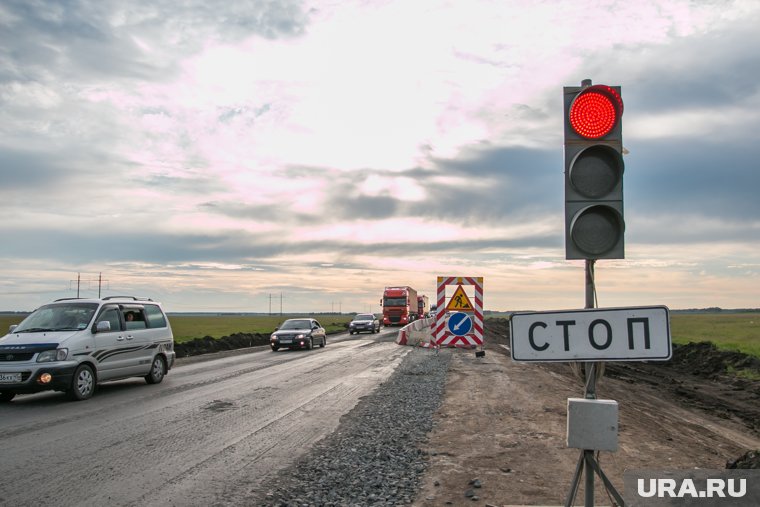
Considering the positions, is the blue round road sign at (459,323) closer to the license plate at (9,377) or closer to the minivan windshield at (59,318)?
the minivan windshield at (59,318)

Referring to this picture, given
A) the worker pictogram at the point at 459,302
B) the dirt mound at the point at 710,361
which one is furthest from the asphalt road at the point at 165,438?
the dirt mound at the point at 710,361

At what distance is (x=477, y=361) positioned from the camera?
21469 mm

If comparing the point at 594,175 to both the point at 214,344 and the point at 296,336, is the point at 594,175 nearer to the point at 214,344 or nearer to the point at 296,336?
the point at 296,336

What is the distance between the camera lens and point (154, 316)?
15.5m

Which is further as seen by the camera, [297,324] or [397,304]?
[397,304]

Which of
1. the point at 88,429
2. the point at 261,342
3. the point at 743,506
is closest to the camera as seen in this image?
the point at 743,506

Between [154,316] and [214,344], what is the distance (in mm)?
16338

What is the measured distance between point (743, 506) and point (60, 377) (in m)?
11.4

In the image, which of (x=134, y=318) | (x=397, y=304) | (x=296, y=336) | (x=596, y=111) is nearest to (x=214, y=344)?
(x=296, y=336)

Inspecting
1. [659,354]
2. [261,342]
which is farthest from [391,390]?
[261,342]

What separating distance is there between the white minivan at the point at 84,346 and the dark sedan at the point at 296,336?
1338 centimetres

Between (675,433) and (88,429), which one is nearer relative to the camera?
(88,429)

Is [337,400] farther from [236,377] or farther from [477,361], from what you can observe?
[477,361]

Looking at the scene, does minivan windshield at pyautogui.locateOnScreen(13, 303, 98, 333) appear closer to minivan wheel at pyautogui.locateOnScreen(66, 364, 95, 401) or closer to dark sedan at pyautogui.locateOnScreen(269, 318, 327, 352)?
minivan wheel at pyautogui.locateOnScreen(66, 364, 95, 401)
